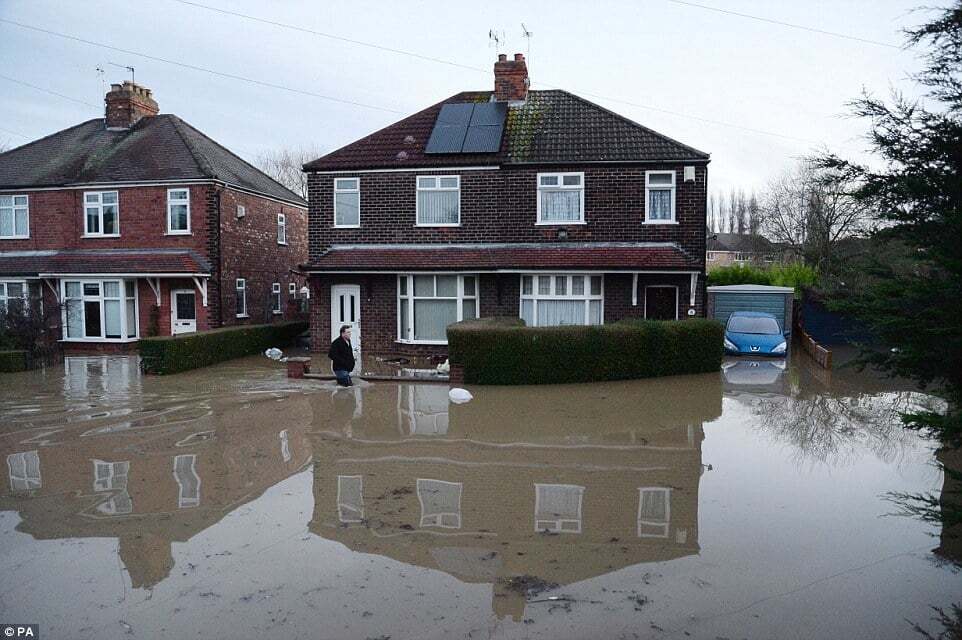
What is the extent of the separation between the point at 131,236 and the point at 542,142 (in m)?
13.5

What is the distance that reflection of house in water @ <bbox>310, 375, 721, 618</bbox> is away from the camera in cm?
631

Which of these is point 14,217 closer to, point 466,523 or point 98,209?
point 98,209

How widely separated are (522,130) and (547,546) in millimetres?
16703

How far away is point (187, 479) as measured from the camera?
8508 mm

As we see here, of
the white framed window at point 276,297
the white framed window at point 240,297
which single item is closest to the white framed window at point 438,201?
the white framed window at point 240,297

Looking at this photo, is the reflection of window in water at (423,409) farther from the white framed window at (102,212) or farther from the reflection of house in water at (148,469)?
the white framed window at (102,212)

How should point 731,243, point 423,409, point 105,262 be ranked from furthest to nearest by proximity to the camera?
point 731,243, point 105,262, point 423,409

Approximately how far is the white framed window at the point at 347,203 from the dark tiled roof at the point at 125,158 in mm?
4712

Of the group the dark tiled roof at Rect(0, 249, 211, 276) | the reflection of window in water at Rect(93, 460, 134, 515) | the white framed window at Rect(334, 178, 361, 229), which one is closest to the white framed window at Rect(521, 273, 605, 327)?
the white framed window at Rect(334, 178, 361, 229)

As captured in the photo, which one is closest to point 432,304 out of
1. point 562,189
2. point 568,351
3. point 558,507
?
point 562,189

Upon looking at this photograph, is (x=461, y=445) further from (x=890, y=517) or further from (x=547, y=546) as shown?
(x=890, y=517)

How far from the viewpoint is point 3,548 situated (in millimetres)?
6430

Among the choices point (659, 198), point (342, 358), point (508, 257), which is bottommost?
point (342, 358)

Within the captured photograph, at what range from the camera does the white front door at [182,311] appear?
23.6 metres
